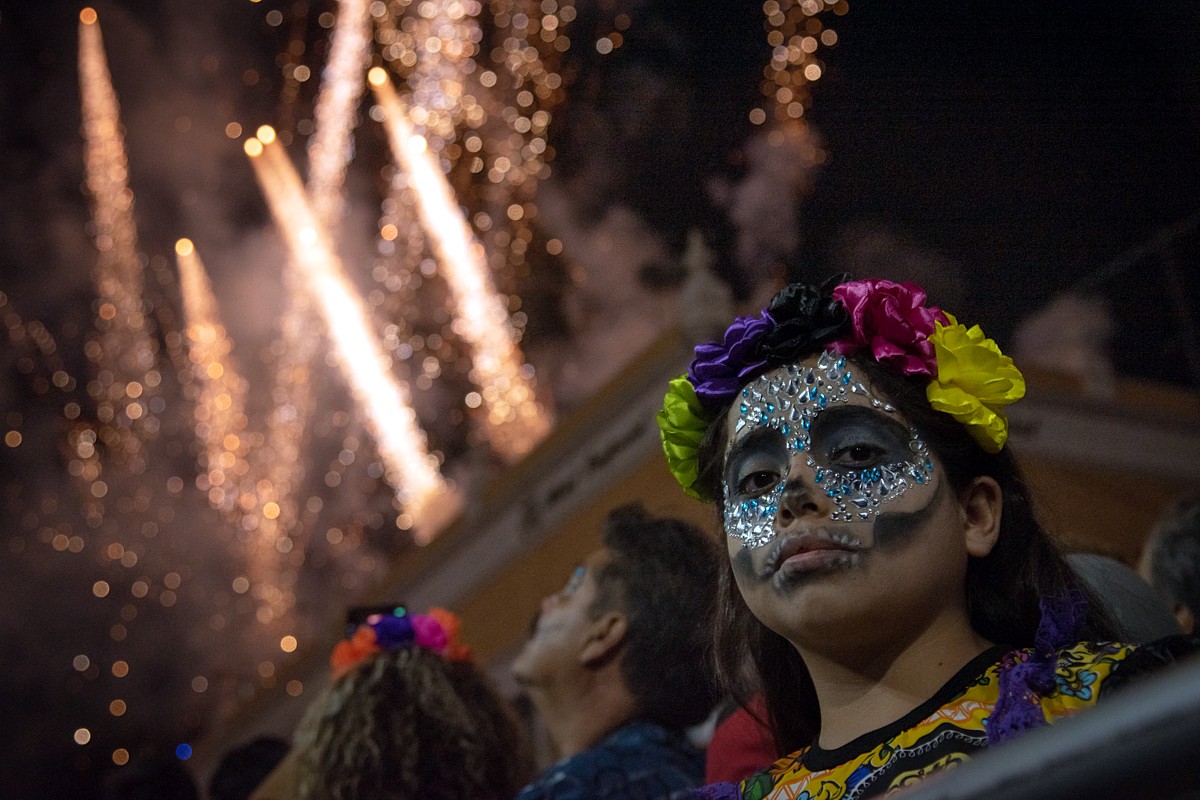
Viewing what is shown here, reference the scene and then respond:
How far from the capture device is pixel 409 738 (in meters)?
3.27

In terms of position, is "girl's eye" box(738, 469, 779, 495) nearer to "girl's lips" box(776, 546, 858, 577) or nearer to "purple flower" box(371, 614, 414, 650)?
"girl's lips" box(776, 546, 858, 577)

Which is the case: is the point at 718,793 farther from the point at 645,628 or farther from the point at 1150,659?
the point at 645,628

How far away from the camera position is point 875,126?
5609mm

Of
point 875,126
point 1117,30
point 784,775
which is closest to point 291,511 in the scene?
point 875,126

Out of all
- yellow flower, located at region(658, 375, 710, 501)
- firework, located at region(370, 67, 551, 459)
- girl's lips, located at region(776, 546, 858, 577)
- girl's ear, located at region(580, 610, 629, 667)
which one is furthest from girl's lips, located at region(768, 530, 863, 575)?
firework, located at region(370, 67, 551, 459)

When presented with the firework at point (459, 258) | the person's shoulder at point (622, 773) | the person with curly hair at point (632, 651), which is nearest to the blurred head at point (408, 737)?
the person with curly hair at point (632, 651)

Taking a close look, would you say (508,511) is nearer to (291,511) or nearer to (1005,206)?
(291,511)

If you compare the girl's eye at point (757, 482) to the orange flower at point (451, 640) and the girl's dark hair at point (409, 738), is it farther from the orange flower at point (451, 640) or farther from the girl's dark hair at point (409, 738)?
the orange flower at point (451, 640)

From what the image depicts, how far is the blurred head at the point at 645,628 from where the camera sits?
2.92 metres

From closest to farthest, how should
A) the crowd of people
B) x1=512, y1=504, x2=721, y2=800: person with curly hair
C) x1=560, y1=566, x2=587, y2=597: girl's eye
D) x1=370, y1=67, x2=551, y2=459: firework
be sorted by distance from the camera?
the crowd of people → x1=512, y1=504, x2=721, y2=800: person with curly hair → x1=560, y1=566, x2=587, y2=597: girl's eye → x1=370, y1=67, x2=551, y2=459: firework

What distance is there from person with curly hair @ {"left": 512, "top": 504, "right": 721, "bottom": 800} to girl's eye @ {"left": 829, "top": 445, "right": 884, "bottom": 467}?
100cm

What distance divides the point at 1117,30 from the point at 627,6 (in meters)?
4.59

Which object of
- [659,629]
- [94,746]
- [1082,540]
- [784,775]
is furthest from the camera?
[94,746]

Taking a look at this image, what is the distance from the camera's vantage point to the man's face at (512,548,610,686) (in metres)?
2.94
